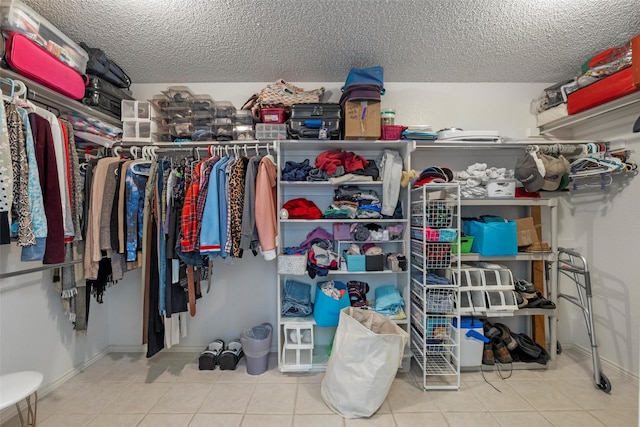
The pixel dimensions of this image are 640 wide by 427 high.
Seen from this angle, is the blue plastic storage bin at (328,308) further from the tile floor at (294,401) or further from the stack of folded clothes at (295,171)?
the stack of folded clothes at (295,171)

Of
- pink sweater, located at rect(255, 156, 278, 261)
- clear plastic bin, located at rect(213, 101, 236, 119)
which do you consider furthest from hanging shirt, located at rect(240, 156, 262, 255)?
clear plastic bin, located at rect(213, 101, 236, 119)

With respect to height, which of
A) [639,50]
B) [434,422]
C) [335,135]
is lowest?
[434,422]

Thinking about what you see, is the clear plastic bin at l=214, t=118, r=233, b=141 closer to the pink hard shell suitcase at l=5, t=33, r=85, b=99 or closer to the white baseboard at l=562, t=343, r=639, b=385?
the pink hard shell suitcase at l=5, t=33, r=85, b=99

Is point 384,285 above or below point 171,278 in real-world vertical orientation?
below

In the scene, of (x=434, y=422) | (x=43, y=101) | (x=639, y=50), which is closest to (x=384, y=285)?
(x=434, y=422)

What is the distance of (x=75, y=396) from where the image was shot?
1.87m

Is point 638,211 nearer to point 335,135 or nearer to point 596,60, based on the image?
point 596,60

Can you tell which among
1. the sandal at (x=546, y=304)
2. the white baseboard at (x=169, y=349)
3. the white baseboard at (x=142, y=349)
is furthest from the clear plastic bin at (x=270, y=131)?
the sandal at (x=546, y=304)

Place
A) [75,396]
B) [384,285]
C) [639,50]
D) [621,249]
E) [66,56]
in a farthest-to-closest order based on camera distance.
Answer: [384,285] → [621,249] → [75,396] → [66,56] → [639,50]

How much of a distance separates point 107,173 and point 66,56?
30.7 inches

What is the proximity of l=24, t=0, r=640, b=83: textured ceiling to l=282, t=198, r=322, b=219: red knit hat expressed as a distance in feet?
3.81

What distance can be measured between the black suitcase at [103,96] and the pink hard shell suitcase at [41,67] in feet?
0.40

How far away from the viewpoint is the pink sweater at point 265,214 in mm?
1919

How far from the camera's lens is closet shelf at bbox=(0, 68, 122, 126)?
4.84 ft
